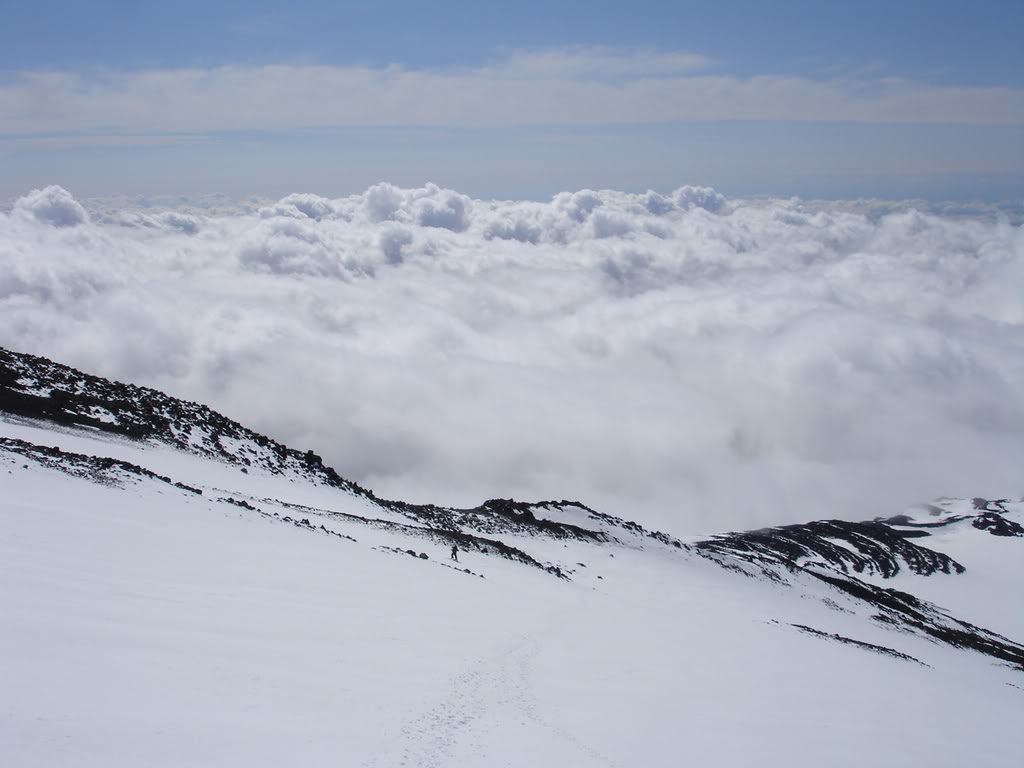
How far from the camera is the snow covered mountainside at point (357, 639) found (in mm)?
9664

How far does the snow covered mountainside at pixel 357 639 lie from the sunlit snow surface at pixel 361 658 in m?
0.08

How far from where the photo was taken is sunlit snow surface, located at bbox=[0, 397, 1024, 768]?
934 centimetres

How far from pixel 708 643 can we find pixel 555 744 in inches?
622

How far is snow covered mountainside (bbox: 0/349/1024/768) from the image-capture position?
380 inches

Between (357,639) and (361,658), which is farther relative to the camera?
(357,639)

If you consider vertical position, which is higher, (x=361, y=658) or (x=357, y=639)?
(x=357, y=639)

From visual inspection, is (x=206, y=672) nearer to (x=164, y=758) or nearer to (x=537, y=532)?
(x=164, y=758)

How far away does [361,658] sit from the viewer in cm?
1385

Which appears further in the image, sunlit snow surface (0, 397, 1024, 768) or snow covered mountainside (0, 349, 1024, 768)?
snow covered mountainside (0, 349, 1024, 768)

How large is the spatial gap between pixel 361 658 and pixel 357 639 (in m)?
1.21

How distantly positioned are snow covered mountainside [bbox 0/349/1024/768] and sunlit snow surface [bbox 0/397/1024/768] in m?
0.08

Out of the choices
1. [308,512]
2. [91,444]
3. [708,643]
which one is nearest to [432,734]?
[708,643]

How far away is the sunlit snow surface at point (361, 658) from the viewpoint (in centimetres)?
934

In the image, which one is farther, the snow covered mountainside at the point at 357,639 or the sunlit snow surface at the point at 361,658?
the snow covered mountainside at the point at 357,639
